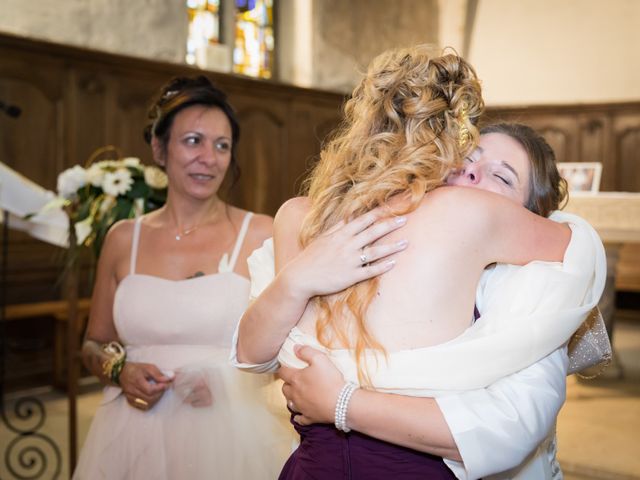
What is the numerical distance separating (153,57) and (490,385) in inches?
243

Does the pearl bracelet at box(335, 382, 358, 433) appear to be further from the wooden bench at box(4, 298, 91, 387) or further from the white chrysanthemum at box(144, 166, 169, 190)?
the wooden bench at box(4, 298, 91, 387)

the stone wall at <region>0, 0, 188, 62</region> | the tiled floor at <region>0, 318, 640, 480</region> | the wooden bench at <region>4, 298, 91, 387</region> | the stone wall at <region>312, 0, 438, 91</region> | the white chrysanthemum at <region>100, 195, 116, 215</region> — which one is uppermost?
the stone wall at <region>312, 0, 438, 91</region>

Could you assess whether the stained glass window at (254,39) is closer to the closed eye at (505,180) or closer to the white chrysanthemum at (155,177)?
the white chrysanthemum at (155,177)

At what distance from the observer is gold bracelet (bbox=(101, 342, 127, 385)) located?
2389mm

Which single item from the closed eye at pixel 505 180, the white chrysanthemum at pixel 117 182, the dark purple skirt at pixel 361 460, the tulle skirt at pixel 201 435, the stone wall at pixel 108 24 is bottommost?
the tulle skirt at pixel 201 435

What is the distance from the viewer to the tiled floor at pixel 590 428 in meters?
4.06

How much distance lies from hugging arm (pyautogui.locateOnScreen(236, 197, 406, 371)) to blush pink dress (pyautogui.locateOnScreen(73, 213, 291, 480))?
33.5 inches

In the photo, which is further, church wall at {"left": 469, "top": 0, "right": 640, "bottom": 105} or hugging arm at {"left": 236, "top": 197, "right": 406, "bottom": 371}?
church wall at {"left": 469, "top": 0, "right": 640, "bottom": 105}

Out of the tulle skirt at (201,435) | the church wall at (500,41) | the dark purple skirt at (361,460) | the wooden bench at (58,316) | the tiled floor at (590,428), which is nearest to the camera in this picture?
the dark purple skirt at (361,460)

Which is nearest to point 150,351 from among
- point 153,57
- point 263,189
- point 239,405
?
point 239,405

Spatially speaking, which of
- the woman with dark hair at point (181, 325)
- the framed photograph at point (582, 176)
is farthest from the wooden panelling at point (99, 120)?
the framed photograph at point (582, 176)

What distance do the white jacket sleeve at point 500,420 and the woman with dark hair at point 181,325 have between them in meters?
1.10

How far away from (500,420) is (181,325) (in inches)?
53.5

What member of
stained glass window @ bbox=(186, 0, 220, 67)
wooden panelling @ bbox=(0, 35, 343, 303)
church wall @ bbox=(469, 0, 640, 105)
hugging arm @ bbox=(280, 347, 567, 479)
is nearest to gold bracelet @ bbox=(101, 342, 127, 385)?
hugging arm @ bbox=(280, 347, 567, 479)
